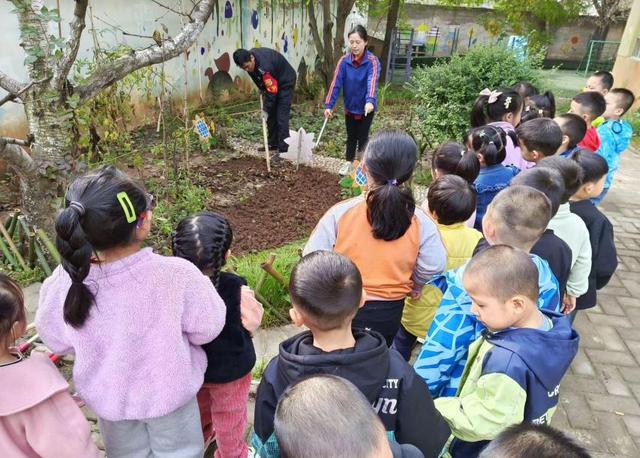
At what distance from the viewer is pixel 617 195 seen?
5969 millimetres

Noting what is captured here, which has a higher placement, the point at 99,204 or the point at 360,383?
the point at 99,204

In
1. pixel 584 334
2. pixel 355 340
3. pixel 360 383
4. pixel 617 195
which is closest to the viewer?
pixel 360 383

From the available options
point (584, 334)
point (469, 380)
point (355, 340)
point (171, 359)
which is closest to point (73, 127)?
point (171, 359)

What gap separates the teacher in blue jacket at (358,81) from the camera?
5.66m

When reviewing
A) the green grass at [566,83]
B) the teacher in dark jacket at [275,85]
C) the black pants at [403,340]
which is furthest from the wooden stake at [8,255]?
the green grass at [566,83]

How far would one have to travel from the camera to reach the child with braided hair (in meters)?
1.65

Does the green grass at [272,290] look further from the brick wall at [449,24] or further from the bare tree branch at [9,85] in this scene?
the brick wall at [449,24]

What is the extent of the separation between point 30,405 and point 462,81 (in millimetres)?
5099

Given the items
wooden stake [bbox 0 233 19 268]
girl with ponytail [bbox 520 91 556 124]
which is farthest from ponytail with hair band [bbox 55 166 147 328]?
girl with ponytail [bbox 520 91 556 124]

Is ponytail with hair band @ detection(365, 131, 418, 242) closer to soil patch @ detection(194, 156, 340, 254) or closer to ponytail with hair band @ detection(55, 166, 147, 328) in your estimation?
ponytail with hair band @ detection(55, 166, 147, 328)

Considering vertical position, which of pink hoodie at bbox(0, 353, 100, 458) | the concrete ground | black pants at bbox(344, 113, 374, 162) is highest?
pink hoodie at bbox(0, 353, 100, 458)

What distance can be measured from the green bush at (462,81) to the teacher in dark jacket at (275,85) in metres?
1.93

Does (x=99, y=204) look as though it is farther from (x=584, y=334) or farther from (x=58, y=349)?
(x=584, y=334)

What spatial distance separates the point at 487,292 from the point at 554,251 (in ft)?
2.79
